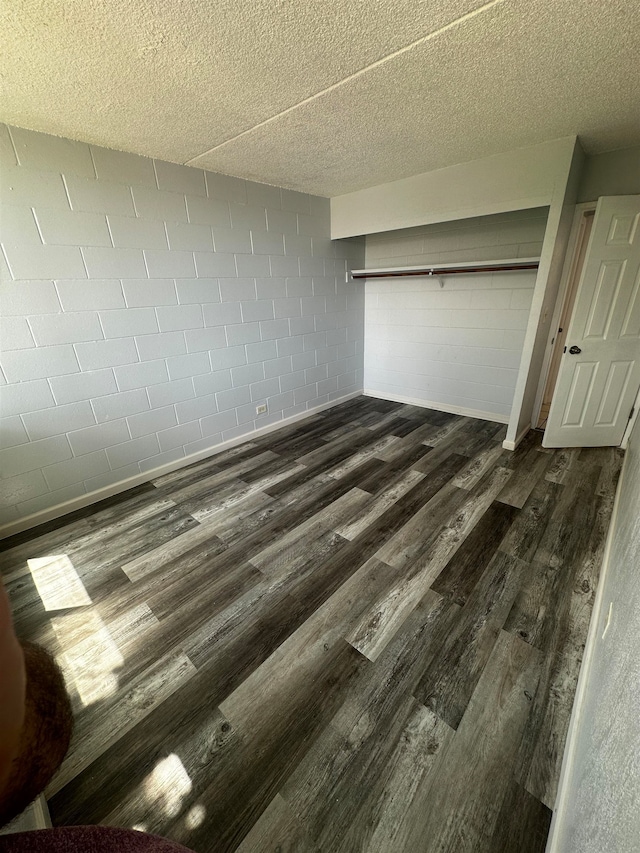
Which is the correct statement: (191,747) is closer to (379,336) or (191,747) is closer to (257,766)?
(257,766)

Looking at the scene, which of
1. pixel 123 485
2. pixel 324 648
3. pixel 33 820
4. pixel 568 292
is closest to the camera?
pixel 33 820

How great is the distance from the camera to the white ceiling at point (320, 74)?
1.21 m

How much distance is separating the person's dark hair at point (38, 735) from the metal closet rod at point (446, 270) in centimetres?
370

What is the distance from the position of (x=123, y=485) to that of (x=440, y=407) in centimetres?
341

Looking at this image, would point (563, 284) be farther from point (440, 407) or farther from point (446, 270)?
point (440, 407)

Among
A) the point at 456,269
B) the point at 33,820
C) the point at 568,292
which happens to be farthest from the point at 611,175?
the point at 33,820

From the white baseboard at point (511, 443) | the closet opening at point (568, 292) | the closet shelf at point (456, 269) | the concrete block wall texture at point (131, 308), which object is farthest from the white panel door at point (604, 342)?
the concrete block wall texture at point (131, 308)

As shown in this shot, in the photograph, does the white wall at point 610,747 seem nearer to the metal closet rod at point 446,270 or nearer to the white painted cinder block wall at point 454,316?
the metal closet rod at point 446,270

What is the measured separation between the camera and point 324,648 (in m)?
1.51

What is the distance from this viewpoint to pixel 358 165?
2.68 m

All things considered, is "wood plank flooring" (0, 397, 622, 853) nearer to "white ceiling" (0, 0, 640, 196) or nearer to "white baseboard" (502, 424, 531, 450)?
"white baseboard" (502, 424, 531, 450)

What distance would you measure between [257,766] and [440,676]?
0.75 metres

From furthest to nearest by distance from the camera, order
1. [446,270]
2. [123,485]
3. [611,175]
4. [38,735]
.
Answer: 1. [446,270]
2. [123,485]
3. [611,175]
4. [38,735]

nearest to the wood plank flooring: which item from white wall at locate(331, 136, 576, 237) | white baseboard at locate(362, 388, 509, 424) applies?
white baseboard at locate(362, 388, 509, 424)
